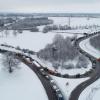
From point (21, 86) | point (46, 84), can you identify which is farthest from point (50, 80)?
point (21, 86)

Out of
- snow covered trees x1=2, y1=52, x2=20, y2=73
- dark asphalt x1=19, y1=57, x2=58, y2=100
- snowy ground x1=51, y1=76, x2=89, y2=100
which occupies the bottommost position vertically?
snowy ground x1=51, y1=76, x2=89, y2=100

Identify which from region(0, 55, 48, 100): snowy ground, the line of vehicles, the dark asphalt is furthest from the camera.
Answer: region(0, 55, 48, 100): snowy ground

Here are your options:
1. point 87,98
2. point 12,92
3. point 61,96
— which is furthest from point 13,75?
point 87,98

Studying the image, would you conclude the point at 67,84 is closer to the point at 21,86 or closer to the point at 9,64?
the point at 21,86

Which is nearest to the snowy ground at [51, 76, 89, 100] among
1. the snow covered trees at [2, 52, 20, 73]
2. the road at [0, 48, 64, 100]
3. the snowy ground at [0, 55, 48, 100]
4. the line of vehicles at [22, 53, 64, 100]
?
the line of vehicles at [22, 53, 64, 100]

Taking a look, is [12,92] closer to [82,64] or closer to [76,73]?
[76,73]

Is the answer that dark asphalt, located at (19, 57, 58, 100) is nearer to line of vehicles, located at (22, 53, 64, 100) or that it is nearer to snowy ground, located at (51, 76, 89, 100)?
line of vehicles, located at (22, 53, 64, 100)

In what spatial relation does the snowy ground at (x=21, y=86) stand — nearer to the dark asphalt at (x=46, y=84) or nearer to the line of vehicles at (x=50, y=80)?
the dark asphalt at (x=46, y=84)
